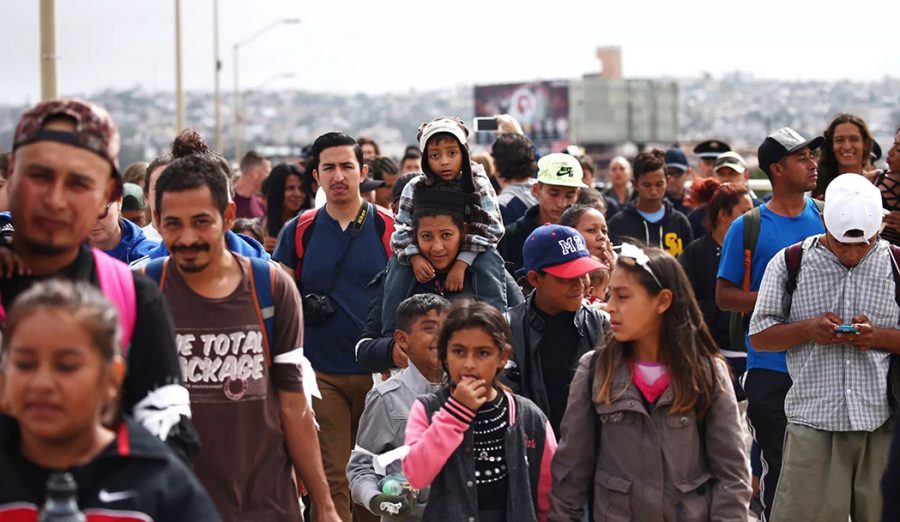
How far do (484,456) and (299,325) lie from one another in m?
0.93

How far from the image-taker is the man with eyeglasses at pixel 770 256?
7633mm

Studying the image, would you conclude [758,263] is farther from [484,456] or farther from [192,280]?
[192,280]

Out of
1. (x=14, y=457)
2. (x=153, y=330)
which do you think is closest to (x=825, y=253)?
(x=153, y=330)

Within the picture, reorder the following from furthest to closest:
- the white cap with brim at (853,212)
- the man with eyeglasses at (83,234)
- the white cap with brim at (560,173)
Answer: the white cap with brim at (560,173) → the white cap with brim at (853,212) → the man with eyeglasses at (83,234)

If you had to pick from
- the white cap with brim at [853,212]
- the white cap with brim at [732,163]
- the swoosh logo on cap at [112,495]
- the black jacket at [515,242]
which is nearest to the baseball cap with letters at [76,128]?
the swoosh logo on cap at [112,495]

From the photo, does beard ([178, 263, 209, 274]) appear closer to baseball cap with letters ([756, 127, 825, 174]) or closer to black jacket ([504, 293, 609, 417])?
black jacket ([504, 293, 609, 417])

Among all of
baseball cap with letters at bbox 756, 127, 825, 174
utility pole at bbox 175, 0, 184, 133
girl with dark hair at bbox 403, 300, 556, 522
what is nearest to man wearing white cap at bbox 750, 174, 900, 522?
baseball cap with letters at bbox 756, 127, 825, 174

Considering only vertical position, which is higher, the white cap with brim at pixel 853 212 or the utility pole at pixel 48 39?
the utility pole at pixel 48 39

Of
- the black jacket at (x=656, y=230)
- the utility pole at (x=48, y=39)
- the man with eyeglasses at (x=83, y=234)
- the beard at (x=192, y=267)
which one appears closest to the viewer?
the man with eyeglasses at (x=83, y=234)

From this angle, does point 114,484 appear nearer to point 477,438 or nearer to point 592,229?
point 477,438

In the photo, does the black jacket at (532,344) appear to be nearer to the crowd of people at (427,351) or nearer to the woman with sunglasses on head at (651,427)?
the crowd of people at (427,351)

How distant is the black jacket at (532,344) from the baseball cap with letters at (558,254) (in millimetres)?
196

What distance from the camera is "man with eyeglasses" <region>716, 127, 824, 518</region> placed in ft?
25.0

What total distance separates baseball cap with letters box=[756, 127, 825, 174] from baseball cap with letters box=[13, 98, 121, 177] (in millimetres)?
5132
